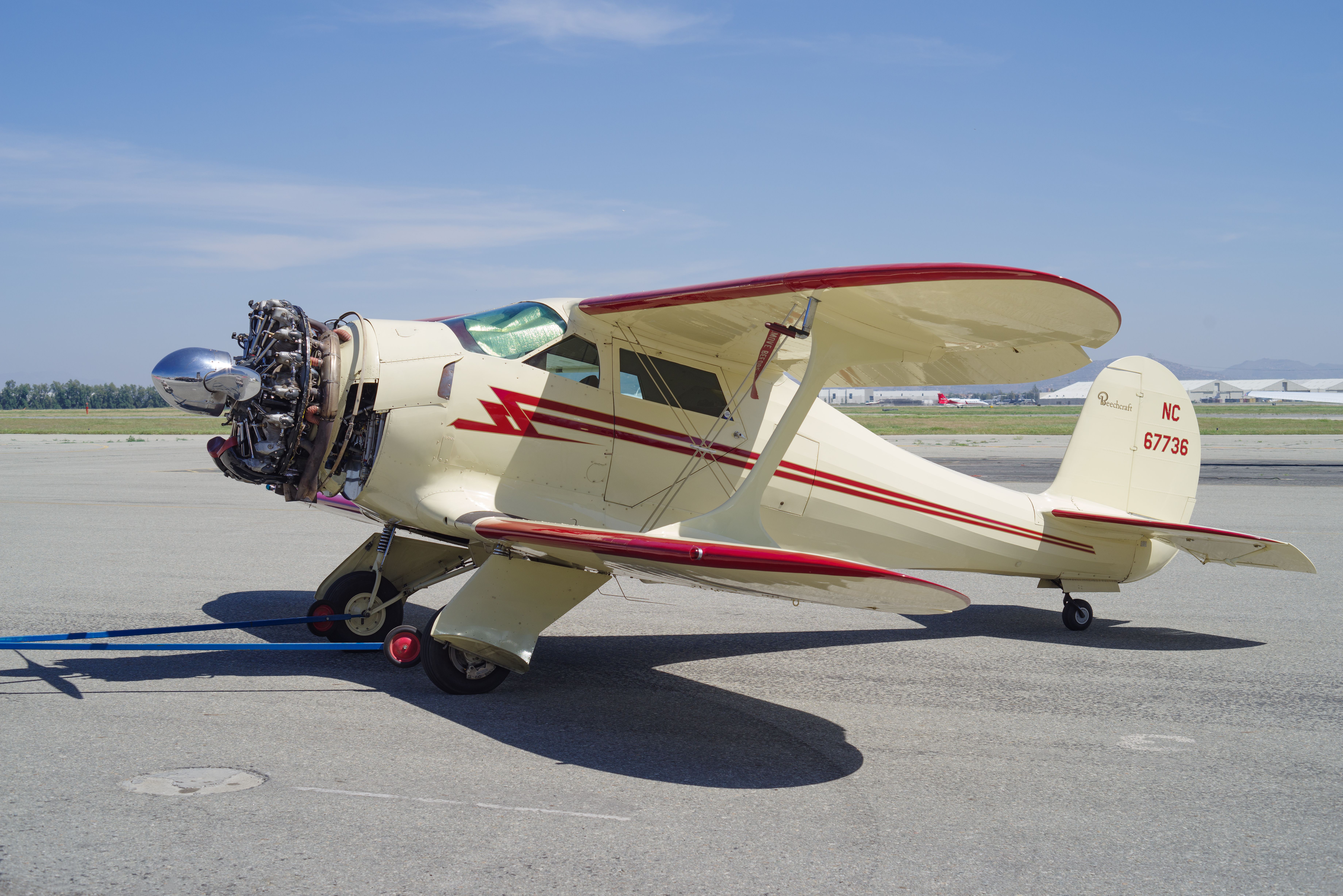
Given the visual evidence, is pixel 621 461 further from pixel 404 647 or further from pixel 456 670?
pixel 404 647

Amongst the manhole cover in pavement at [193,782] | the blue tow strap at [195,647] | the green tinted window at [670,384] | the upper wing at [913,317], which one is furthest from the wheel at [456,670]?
the upper wing at [913,317]

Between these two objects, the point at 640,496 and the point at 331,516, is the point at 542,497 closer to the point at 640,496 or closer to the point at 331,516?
the point at 640,496

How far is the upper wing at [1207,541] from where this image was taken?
7246 mm

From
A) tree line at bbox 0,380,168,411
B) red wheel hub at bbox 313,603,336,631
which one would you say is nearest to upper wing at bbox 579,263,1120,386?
red wheel hub at bbox 313,603,336,631

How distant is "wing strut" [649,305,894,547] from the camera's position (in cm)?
546

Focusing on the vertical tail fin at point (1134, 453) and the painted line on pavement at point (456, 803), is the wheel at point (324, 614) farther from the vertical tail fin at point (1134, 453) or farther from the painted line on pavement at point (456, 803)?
the vertical tail fin at point (1134, 453)

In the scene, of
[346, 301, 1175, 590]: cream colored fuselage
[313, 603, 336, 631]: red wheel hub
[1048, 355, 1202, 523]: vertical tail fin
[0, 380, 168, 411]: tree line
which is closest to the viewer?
[346, 301, 1175, 590]: cream colored fuselage

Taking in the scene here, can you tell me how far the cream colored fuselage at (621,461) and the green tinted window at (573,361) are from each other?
0.11 feet

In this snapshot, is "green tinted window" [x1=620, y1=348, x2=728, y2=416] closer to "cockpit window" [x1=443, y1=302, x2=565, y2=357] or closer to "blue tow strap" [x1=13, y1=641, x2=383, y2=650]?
"cockpit window" [x1=443, y1=302, x2=565, y2=357]

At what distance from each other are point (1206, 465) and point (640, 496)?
2813 cm

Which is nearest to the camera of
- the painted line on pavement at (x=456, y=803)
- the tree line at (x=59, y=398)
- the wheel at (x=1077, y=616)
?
the painted line on pavement at (x=456, y=803)

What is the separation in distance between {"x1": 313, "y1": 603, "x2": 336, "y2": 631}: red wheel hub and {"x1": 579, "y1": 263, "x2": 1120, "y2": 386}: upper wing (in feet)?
10.6

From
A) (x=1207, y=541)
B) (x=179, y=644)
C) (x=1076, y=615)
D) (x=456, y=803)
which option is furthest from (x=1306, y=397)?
(x=456, y=803)

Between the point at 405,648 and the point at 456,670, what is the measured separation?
0.43m
